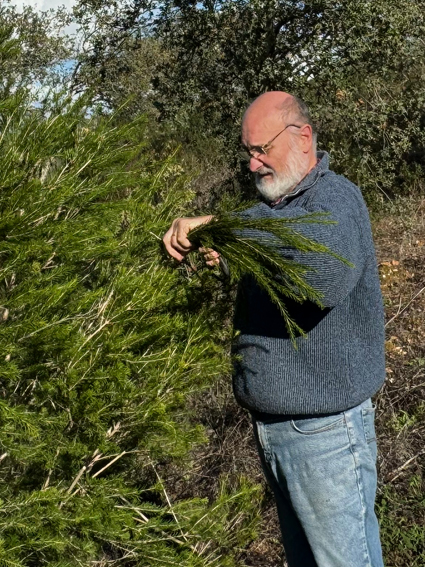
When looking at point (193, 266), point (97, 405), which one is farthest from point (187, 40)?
point (97, 405)

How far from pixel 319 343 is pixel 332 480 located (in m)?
0.45

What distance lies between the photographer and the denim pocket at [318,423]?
264cm

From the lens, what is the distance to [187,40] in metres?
8.74

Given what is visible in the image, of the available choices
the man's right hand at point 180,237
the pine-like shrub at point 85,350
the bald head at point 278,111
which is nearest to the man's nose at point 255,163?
the bald head at point 278,111

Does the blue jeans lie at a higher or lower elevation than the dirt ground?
higher

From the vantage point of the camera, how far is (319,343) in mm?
2594

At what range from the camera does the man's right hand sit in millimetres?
2344

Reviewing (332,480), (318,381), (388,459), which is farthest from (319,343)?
(388,459)

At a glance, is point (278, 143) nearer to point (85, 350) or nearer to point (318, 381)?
point (318, 381)

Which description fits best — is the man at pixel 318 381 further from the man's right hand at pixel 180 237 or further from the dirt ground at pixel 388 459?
the dirt ground at pixel 388 459

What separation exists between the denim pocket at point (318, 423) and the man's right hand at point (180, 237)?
69 centimetres

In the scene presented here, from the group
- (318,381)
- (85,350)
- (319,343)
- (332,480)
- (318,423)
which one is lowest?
(332,480)

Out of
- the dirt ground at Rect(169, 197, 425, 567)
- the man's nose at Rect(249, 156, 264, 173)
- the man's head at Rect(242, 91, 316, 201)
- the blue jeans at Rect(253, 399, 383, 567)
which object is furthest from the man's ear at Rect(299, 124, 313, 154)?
the dirt ground at Rect(169, 197, 425, 567)

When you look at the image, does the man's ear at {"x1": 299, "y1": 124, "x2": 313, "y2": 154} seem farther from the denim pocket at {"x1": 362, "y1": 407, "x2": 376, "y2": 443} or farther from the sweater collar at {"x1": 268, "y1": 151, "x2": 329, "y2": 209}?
the denim pocket at {"x1": 362, "y1": 407, "x2": 376, "y2": 443}
